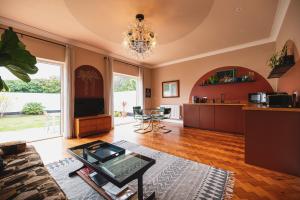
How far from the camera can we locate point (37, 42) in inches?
138

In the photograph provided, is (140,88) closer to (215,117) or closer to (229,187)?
(215,117)

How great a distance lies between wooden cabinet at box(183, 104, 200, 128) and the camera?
5031 mm

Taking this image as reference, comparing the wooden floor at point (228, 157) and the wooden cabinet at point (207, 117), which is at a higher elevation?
the wooden cabinet at point (207, 117)

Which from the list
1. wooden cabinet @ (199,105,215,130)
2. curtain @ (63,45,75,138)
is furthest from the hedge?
wooden cabinet @ (199,105,215,130)

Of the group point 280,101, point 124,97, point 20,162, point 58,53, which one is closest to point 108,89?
point 58,53

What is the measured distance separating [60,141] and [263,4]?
5.56 m

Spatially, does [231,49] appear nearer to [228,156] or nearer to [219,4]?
[219,4]

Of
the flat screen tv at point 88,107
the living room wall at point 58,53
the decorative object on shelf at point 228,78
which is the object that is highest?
the living room wall at point 58,53

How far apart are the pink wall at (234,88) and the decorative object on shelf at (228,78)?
10 centimetres

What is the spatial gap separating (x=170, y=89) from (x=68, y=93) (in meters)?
4.22

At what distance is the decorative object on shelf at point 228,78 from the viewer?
14.5ft

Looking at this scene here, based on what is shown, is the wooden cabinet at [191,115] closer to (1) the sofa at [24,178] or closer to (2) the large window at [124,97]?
(2) the large window at [124,97]

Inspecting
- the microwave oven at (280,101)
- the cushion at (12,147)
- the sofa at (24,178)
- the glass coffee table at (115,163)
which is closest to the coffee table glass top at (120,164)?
the glass coffee table at (115,163)

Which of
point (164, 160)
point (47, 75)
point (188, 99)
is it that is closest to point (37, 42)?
point (47, 75)
